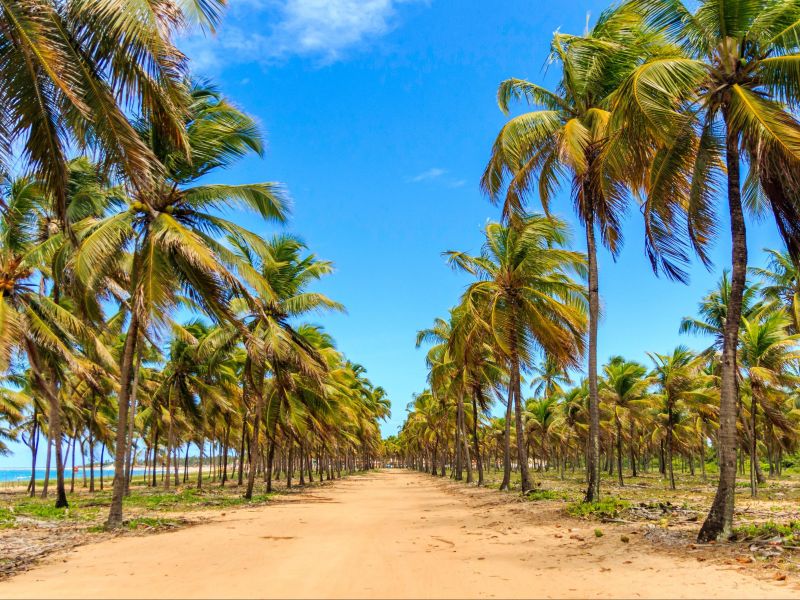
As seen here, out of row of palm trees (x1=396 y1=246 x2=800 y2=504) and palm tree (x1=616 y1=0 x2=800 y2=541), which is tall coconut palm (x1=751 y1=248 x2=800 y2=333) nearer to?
row of palm trees (x1=396 y1=246 x2=800 y2=504)

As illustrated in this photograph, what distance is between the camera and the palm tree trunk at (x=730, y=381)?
27.3 ft

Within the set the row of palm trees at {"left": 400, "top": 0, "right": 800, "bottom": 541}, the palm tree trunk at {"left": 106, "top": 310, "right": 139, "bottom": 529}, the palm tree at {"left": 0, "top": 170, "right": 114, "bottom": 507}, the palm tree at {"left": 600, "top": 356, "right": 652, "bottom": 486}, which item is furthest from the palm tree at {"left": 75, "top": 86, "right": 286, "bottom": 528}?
the palm tree at {"left": 600, "top": 356, "right": 652, "bottom": 486}

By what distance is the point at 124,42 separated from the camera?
668cm

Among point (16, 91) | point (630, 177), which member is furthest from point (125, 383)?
point (630, 177)

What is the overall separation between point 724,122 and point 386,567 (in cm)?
885

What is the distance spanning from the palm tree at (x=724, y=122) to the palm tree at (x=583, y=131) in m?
2.62

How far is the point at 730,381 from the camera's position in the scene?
28.7ft

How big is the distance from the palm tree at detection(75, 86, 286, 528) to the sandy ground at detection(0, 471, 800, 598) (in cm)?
433

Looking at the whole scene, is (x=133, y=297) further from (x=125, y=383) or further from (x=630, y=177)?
(x=630, y=177)

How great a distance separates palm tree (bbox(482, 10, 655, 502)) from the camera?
13.6 meters

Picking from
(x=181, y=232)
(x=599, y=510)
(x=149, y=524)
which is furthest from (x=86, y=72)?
(x=599, y=510)

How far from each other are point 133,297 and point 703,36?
12.4 metres

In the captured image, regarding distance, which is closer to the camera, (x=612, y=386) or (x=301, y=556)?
(x=301, y=556)

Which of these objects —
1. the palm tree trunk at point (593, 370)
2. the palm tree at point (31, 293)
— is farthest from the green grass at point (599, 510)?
the palm tree at point (31, 293)
